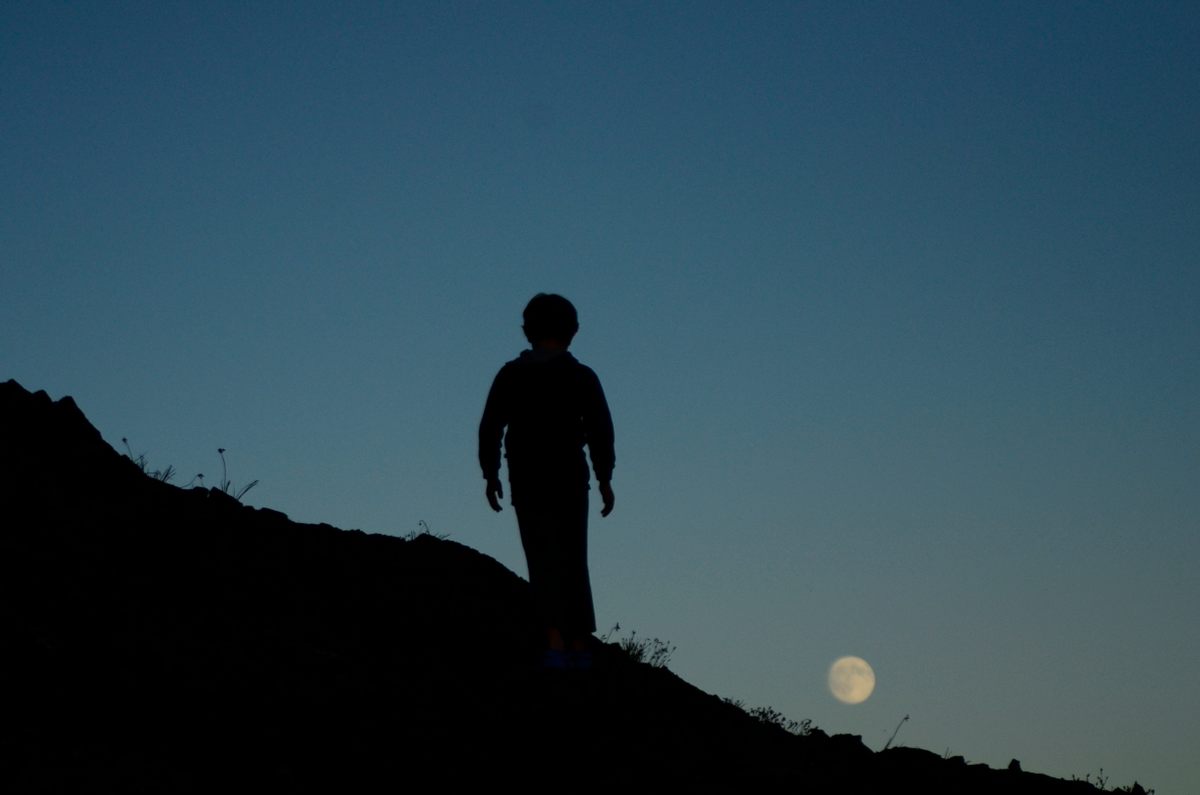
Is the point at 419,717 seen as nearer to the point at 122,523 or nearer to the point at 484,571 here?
the point at 122,523

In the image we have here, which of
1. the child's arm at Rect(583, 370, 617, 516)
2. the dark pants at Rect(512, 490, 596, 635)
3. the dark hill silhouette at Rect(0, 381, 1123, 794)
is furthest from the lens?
the child's arm at Rect(583, 370, 617, 516)

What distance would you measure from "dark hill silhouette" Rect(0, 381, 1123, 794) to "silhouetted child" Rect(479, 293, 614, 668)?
53 cm

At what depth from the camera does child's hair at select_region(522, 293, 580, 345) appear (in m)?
7.91

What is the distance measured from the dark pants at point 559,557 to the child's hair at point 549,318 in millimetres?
1032

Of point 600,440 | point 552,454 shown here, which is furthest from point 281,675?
→ point 600,440

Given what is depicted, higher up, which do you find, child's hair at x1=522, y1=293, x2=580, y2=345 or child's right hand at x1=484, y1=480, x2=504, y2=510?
child's hair at x1=522, y1=293, x2=580, y2=345

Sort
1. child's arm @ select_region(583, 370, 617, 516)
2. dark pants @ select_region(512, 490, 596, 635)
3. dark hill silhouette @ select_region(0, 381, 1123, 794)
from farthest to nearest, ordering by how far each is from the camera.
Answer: child's arm @ select_region(583, 370, 617, 516), dark pants @ select_region(512, 490, 596, 635), dark hill silhouette @ select_region(0, 381, 1123, 794)

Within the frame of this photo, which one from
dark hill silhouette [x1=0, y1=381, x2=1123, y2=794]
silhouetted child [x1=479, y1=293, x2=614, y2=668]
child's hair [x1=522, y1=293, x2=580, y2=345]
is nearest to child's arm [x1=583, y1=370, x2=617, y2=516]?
silhouetted child [x1=479, y1=293, x2=614, y2=668]

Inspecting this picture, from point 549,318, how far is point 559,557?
1.53m

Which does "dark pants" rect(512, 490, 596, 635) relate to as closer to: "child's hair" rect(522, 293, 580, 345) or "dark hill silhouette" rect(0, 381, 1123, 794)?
"dark hill silhouette" rect(0, 381, 1123, 794)

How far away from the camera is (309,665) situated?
6453 mm

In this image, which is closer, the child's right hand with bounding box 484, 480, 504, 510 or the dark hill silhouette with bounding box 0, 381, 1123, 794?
the dark hill silhouette with bounding box 0, 381, 1123, 794

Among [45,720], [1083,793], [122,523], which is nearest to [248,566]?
[122,523]

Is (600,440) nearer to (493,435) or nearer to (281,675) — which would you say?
(493,435)
